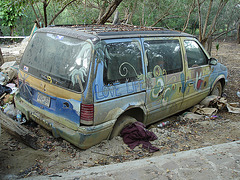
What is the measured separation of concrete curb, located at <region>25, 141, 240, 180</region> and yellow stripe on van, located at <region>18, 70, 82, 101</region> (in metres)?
1.03

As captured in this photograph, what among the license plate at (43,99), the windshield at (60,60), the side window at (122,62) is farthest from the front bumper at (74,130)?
the side window at (122,62)

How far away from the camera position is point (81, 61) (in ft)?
11.0

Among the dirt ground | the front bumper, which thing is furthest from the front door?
the front bumper

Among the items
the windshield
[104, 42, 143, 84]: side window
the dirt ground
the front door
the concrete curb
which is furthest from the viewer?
the front door

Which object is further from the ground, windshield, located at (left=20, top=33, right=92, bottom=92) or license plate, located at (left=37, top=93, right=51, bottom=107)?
windshield, located at (left=20, top=33, right=92, bottom=92)

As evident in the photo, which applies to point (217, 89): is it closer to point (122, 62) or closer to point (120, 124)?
point (120, 124)

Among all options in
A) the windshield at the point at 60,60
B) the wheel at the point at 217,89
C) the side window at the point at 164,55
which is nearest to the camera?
the windshield at the point at 60,60

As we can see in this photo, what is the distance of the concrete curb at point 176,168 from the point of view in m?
3.04

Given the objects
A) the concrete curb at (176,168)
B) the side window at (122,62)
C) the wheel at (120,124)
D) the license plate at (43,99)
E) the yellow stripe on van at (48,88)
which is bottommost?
the concrete curb at (176,168)

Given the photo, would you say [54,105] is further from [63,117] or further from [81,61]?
[81,61]

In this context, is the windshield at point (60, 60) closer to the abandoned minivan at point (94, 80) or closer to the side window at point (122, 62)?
the abandoned minivan at point (94, 80)

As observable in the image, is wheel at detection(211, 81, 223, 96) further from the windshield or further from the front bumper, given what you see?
the windshield

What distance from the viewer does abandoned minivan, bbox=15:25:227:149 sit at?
3365mm

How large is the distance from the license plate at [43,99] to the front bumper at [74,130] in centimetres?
13
